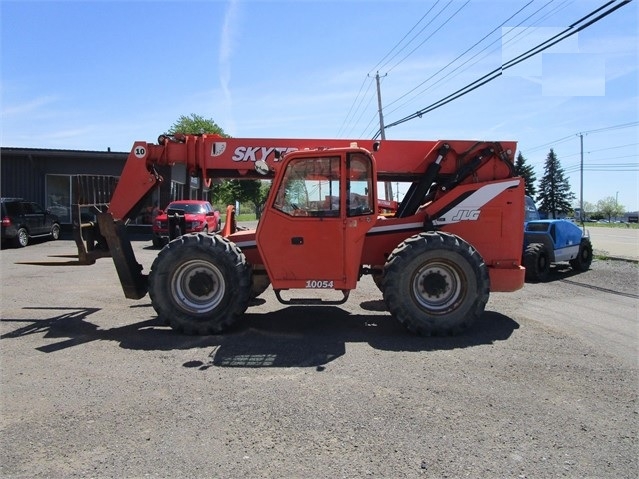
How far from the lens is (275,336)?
20.7ft

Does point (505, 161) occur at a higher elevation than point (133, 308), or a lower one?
higher

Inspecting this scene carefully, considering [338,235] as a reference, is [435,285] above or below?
below

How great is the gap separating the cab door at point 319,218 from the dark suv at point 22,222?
15457 millimetres

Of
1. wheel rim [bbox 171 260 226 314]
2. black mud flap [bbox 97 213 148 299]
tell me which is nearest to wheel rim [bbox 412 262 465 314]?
wheel rim [bbox 171 260 226 314]

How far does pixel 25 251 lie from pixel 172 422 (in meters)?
16.2

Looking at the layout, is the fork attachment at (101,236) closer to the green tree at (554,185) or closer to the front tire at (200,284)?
the front tire at (200,284)

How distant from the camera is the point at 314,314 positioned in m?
7.61

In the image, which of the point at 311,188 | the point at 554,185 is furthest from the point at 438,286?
the point at 554,185

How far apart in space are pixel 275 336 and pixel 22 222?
648 inches

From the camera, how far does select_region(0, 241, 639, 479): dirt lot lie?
10.8 ft

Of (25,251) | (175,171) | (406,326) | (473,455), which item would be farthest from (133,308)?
(25,251)

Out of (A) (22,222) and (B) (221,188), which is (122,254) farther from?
(B) (221,188)

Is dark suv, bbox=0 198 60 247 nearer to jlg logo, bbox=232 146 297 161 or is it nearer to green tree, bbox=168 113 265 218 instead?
jlg logo, bbox=232 146 297 161

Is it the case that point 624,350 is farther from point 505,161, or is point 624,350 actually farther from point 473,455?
point 473,455
